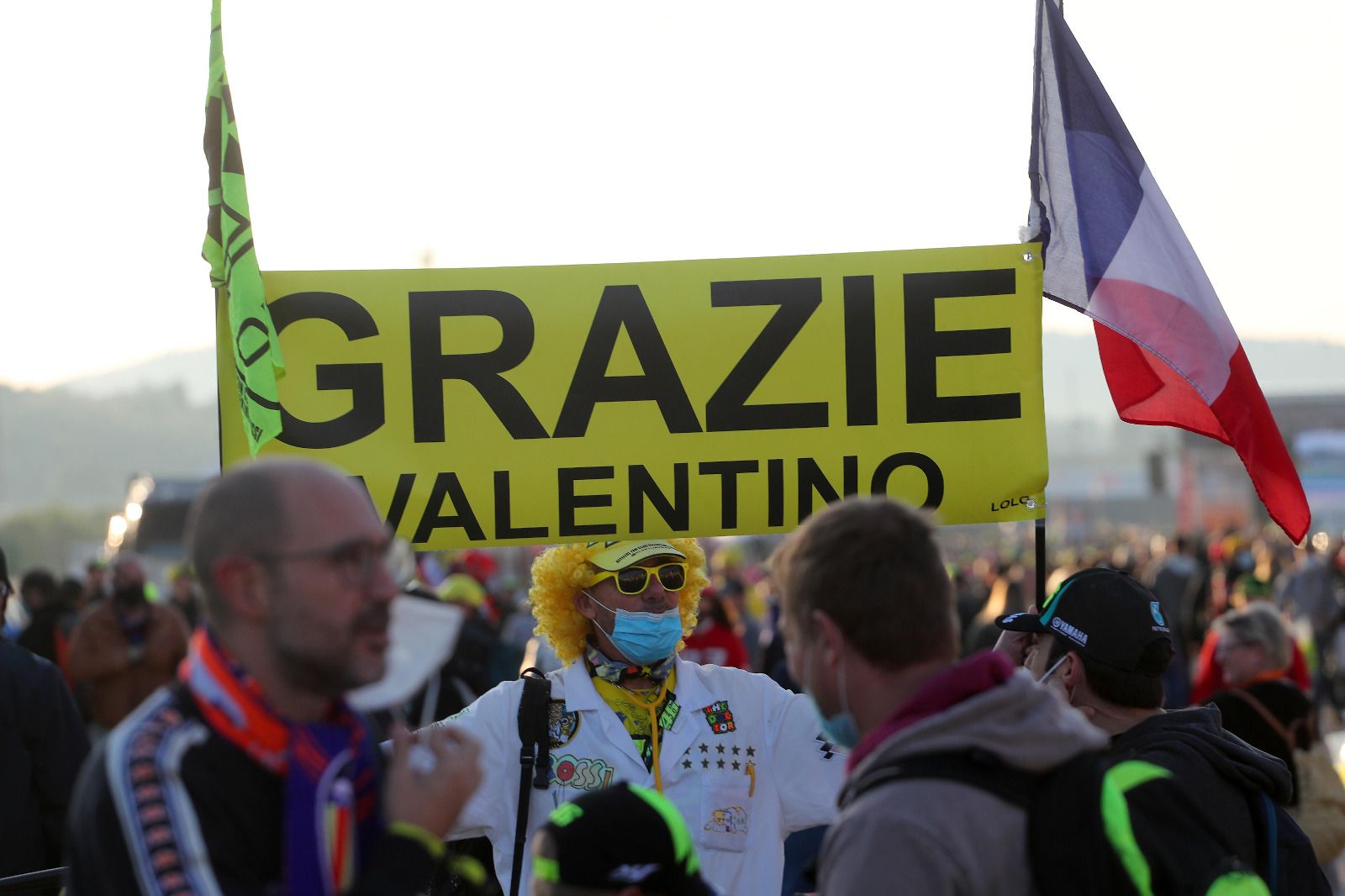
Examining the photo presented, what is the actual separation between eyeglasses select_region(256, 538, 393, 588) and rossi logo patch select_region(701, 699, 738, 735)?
2124 millimetres

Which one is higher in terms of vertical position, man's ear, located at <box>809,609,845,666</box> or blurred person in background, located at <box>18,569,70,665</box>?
man's ear, located at <box>809,609,845,666</box>

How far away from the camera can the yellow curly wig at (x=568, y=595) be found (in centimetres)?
480

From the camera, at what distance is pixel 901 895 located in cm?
227

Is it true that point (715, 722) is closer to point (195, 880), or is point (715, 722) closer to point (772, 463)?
point (772, 463)

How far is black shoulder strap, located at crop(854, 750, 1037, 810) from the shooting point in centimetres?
236

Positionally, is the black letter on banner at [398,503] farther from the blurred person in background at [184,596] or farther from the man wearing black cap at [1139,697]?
the blurred person in background at [184,596]

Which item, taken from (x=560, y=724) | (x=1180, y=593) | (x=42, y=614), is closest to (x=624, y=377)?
(x=560, y=724)

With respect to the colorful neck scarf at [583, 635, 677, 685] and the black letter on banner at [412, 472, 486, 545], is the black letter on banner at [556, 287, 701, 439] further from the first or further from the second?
the colorful neck scarf at [583, 635, 677, 685]

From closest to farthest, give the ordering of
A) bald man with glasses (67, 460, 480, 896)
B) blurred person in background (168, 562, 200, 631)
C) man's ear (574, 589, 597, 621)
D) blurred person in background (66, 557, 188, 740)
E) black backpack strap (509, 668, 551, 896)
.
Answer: bald man with glasses (67, 460, 480, 896) → black backpack strap (509, 668, 551, 896) → man's ear (574, 589, 597, 621) → blurred person in background (66, 557, 188, 740) → blurred person in background (168, 562, 200, 631)

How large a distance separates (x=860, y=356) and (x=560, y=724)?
1456 mm

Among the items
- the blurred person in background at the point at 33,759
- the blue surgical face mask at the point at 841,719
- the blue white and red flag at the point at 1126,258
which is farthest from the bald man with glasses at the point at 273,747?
the blurred person in background at the point at 33,759

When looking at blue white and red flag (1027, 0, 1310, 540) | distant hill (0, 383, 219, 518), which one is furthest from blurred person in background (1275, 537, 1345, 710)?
distant hill (0, 383, 219, 518)

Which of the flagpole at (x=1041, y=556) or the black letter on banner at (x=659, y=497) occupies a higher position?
the black letter on banner at (x=659, y=497)

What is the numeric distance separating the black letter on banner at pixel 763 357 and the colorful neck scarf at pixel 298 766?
2436mm
